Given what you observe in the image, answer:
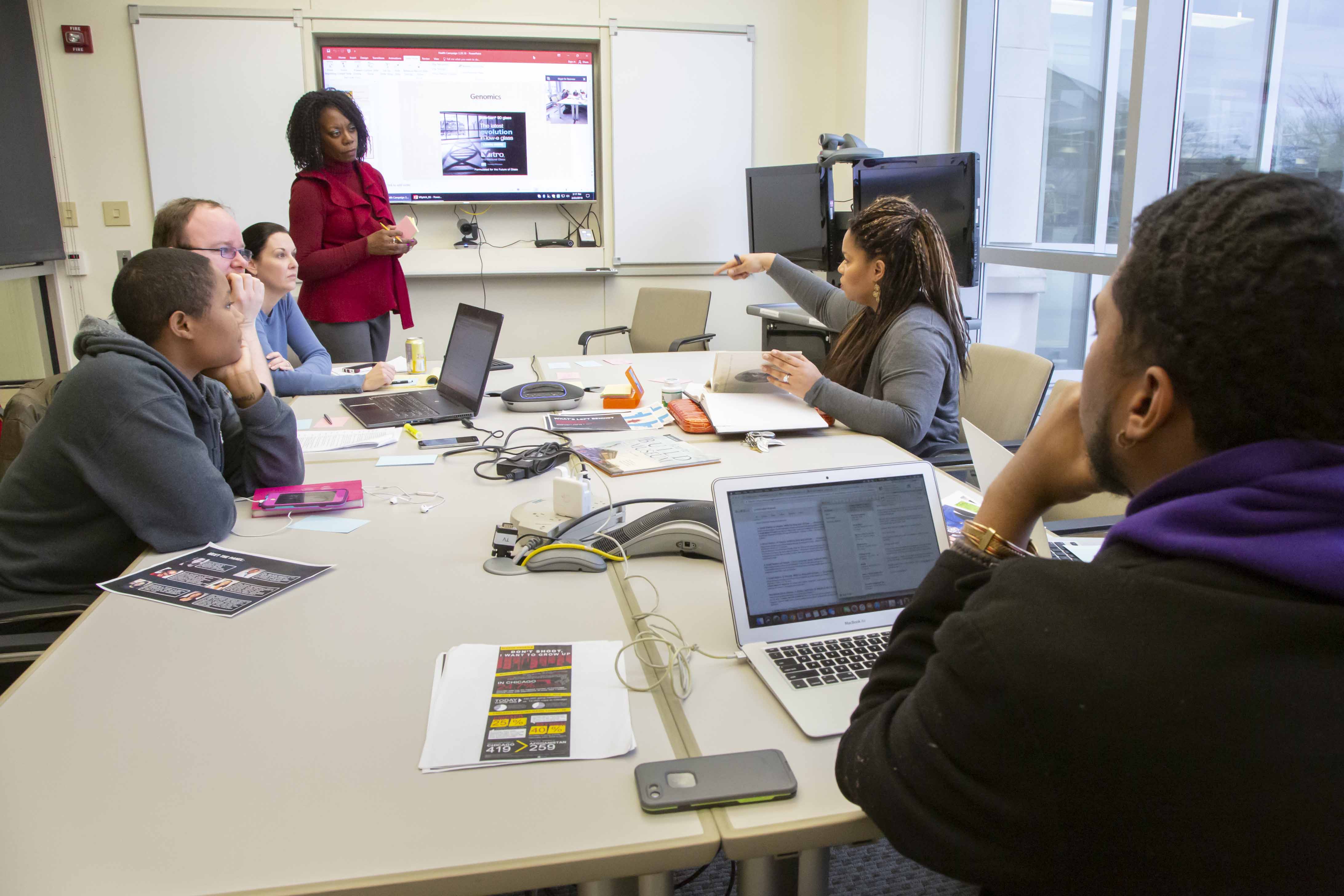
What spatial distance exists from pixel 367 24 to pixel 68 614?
393cm

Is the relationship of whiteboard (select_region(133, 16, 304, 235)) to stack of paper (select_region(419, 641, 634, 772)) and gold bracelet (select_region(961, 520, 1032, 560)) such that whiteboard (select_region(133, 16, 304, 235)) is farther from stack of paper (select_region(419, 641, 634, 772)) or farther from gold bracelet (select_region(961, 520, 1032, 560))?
gold bracelet (select_region(961, 520, 1032, 560))

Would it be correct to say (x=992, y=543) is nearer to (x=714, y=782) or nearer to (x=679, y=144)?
(x=714, y=782)

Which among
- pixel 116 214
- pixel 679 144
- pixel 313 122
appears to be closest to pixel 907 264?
pixel 313 122

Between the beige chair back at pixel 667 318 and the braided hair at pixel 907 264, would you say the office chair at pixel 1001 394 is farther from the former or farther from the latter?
the beige chair back at pixel 667 318

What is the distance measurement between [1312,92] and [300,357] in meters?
3.45

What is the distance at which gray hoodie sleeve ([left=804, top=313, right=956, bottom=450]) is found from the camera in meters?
2.22

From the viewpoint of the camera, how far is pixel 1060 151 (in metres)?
4.07

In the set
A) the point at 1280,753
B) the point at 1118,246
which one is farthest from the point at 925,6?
the point at 1280,753

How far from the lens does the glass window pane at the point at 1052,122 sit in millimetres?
3723

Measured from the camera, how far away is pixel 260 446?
1.83m

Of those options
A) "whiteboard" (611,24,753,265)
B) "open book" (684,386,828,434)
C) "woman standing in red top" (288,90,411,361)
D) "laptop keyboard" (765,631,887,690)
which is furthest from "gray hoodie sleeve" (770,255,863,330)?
"laptop keyboard" (765,631,887,690)

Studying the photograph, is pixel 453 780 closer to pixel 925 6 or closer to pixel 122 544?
pixel 122 544

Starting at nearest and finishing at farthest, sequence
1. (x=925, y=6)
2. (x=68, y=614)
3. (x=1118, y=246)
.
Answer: (x=68, y=614), (x=1118, y=246), (x=925, y=6)

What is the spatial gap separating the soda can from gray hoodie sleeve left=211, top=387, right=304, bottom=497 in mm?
1318
